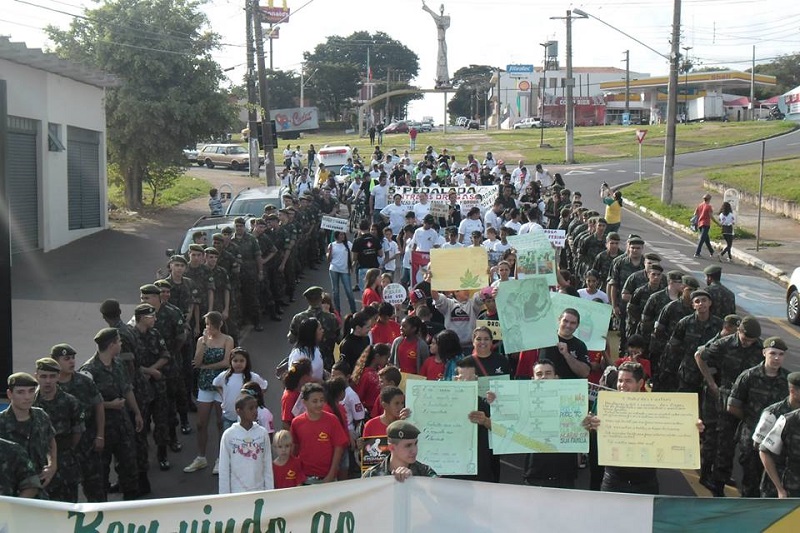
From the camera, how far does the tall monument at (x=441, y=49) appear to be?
110 m

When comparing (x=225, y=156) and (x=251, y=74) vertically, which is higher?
(x=251, y=74)

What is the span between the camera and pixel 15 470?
6.49m

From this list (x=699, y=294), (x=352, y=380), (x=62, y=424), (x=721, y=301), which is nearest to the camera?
(x=62, y=424)

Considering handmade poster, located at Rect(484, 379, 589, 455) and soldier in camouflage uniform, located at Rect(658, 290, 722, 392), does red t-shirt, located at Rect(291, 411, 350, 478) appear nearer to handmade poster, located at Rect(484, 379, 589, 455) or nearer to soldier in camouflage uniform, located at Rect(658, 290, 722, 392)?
handmade poster, located at Rect(484, 379, 589, 455)

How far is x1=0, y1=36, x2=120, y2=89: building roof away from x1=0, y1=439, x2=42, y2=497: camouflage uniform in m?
17.0

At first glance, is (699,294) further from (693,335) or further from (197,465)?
(197,465)

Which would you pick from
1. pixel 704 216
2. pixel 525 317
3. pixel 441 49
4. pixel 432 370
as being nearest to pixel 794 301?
pixel 704 216

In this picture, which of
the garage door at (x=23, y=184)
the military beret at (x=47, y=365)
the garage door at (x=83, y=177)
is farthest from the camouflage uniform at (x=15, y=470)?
the garage door at (x=83, y=177)

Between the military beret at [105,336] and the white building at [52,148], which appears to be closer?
the military beret at [105,336]

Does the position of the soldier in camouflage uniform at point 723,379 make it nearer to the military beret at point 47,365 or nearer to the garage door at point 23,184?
the military beret at point 47,365

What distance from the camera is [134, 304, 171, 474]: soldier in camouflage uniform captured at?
9852 mm

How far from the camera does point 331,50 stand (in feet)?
412

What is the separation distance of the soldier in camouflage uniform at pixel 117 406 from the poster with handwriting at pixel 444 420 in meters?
2.87

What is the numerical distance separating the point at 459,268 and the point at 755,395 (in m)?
4.46
